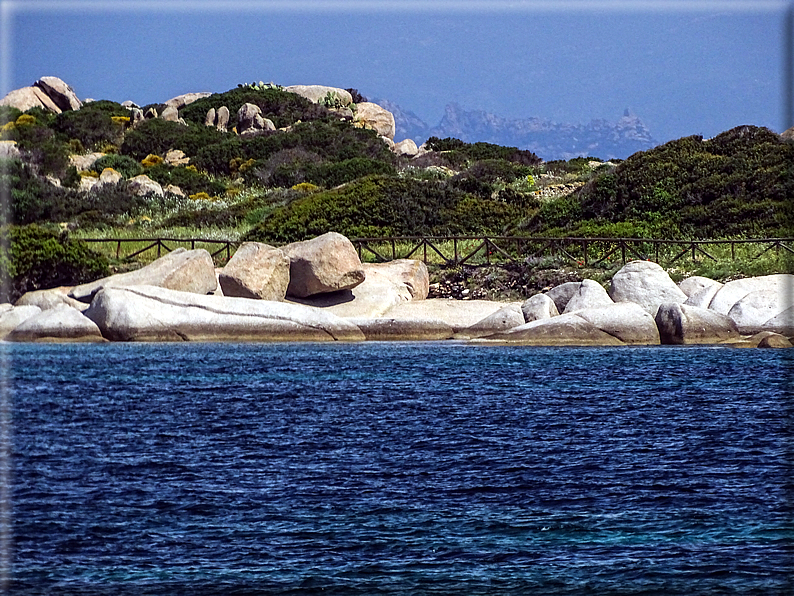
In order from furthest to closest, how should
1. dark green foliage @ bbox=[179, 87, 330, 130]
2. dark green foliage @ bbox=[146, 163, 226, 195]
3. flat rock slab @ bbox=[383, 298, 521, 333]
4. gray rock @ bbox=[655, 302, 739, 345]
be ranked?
1. dark green foliage @ bbox=[179, 87, 330, 130]
2. dark green foliage @ bbox=[146, 163, 226, 195]
3. flat rock slab @ bbox=[383, 298, 521, 333]
4. gray rock @ bbox=[655, 302, 739, 345]

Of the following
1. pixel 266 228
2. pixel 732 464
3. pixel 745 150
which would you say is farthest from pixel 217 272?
pixel 745 150

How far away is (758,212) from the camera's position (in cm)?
4009

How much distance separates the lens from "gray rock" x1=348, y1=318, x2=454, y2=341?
28.6 meters

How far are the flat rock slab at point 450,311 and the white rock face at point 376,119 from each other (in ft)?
177

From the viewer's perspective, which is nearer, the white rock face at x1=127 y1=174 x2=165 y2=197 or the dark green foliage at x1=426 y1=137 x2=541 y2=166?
the white rock face at x1=127 y1=174 x2=165 y2=197

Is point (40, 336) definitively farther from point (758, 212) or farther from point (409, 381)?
point (758, 212)

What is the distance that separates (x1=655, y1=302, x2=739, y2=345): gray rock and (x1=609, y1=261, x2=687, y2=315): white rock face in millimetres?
1893

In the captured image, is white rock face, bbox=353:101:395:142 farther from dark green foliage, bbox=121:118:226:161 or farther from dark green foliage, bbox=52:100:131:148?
dark green foliage, bbox=52:100:131:148

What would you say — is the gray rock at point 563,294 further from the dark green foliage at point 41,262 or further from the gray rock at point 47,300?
the dark green foliage at point 41,262

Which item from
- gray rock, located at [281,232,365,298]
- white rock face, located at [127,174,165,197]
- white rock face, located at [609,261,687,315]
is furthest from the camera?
white rock face, located at [127,174,165,197]

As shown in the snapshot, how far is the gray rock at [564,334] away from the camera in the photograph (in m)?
26.8

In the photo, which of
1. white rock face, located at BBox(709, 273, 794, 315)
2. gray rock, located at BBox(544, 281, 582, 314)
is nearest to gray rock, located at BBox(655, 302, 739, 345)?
white rock face, located at BBox(709, 273, 794, 315)

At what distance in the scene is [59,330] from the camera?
27.9m

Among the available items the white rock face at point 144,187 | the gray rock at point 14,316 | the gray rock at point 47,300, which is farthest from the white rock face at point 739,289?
the white rock face at point 144,187
